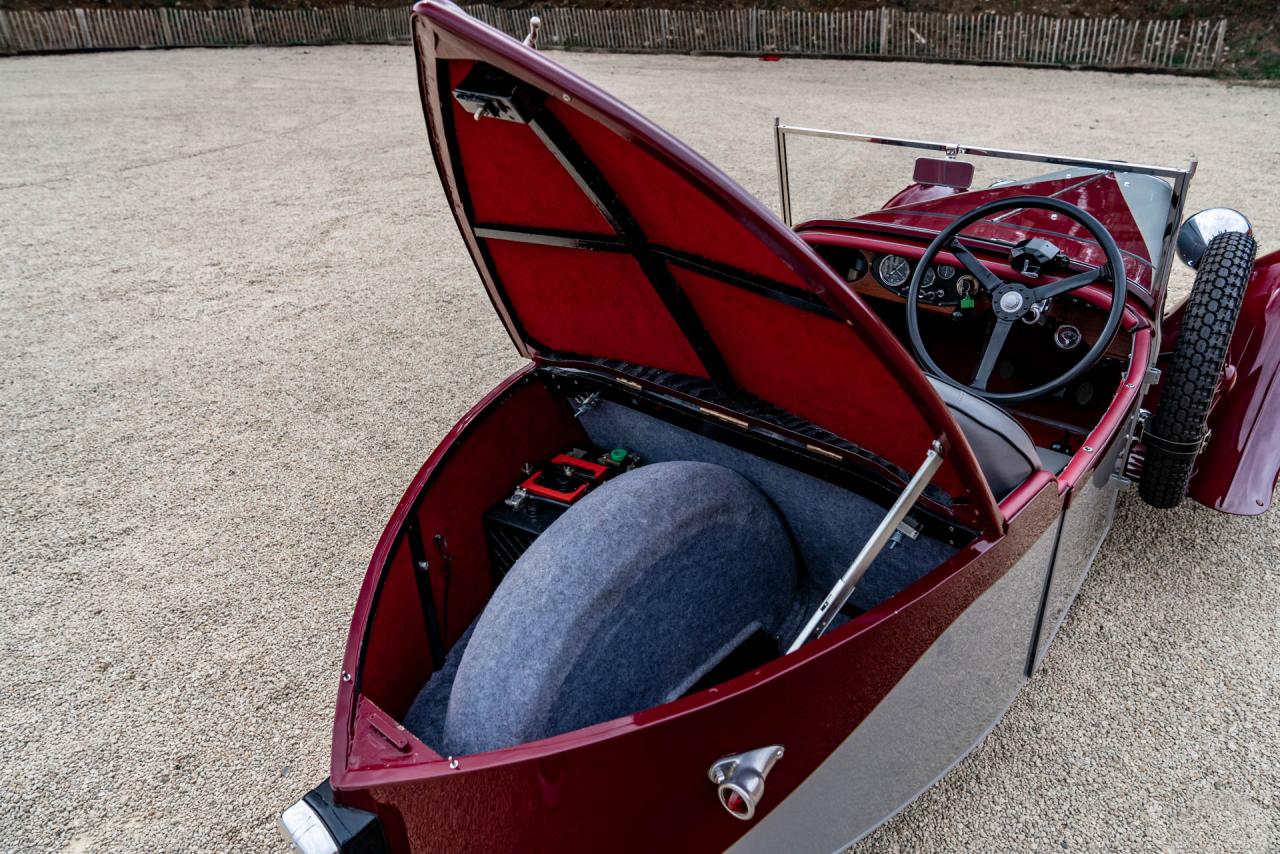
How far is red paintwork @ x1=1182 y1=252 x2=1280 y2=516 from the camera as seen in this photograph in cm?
284

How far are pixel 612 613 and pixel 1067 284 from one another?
1.81 m

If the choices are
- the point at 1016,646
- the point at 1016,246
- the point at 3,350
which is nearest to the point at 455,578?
the point at 1016,646

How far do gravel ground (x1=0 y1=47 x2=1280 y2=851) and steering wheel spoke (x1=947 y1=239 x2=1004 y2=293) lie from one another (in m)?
1.16

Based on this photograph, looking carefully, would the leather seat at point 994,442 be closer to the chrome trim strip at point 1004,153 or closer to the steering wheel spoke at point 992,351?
the steering wheel spoke at point 992,351

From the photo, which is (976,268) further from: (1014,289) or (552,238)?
(552,238)

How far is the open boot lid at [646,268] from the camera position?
4.20 ft

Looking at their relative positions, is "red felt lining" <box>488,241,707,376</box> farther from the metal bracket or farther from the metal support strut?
the metal bracket

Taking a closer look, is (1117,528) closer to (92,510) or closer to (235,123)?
(92,510)

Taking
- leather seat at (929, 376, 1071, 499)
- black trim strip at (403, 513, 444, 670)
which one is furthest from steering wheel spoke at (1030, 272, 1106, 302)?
black trim strip at (403, 513, 444, 670)

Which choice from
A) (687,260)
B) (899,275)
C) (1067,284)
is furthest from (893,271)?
(687,260)

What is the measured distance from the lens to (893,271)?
2.99 m

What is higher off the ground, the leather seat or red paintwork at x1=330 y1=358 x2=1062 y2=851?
the leather seat

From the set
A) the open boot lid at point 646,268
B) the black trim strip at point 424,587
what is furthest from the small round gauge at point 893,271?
the black trim strip at point 424,587

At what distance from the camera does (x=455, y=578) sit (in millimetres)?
2227
